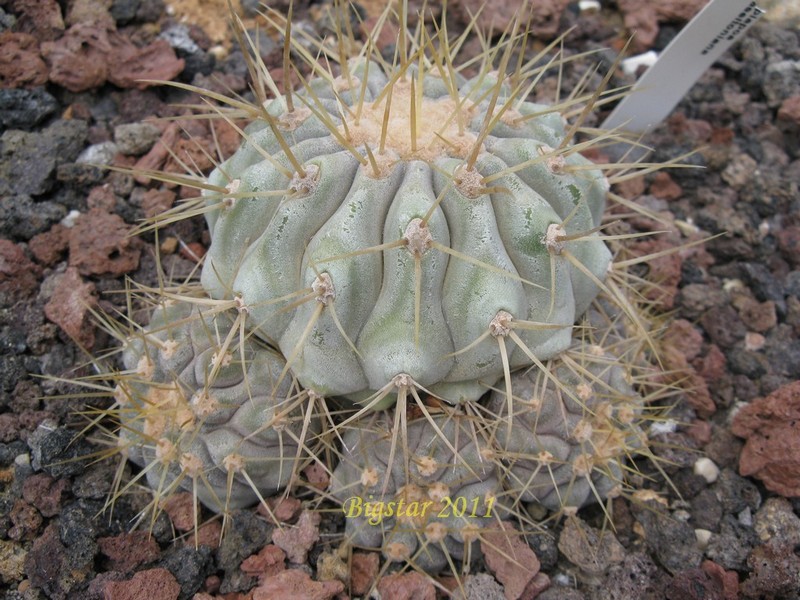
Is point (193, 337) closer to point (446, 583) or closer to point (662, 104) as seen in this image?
point (446, 583)

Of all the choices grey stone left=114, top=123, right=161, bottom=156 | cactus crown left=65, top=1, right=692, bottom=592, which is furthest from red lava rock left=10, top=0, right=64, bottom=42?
cactus crown left=65, top=1, right=692, bottom=592

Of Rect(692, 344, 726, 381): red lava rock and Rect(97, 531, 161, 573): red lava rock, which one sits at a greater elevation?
Rect(692, 344, 726, 381): red lava rock

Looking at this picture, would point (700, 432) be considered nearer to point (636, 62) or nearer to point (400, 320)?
point (400, 320)

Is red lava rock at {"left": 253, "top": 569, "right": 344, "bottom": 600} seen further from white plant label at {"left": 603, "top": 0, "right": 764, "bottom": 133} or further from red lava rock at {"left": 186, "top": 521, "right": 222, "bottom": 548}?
white plant label at {"left": 603, "top": 0, "right": 764, "bottom": 133}

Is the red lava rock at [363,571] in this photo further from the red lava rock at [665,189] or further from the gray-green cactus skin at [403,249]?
the red lava rock at [665,189]

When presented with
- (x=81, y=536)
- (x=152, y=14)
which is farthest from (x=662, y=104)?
(x=81, y=536)

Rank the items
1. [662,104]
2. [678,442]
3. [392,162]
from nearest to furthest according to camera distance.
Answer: [392,162] < [678,442] < [662,104]
